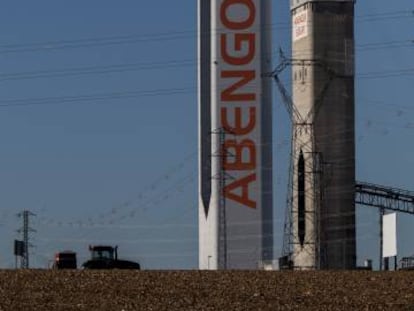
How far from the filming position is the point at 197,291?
4150cm

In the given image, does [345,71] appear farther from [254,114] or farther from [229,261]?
[229,261]

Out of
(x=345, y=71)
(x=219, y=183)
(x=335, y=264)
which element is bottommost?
(x=335, y=264)

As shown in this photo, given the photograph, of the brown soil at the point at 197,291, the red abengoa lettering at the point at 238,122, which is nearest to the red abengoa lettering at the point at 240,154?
the red abengoa lettering at the point at 238,122

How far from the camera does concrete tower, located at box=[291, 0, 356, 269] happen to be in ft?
453

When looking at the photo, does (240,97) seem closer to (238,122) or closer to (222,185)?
(238,122)

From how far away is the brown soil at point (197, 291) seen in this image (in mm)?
37469

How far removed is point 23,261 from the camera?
132500mm

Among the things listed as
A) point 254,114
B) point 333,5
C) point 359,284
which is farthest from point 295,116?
point 359,284

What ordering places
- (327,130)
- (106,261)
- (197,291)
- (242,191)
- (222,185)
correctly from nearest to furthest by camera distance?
1. (197,291)
2. (106,261)
3. (222,185)
4. (327,130)
5. (242,191)

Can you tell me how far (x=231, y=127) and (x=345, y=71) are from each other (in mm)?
15177

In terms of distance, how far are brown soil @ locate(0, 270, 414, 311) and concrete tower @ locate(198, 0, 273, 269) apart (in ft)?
295

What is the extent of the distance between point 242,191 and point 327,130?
12.2 m

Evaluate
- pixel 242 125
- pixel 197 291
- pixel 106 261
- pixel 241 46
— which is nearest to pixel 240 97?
pixel 242 125

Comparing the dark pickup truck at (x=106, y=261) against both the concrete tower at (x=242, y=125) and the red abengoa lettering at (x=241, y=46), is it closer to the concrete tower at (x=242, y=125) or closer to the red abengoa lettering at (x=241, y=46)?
the concrete tower at (x=242, y=125)
